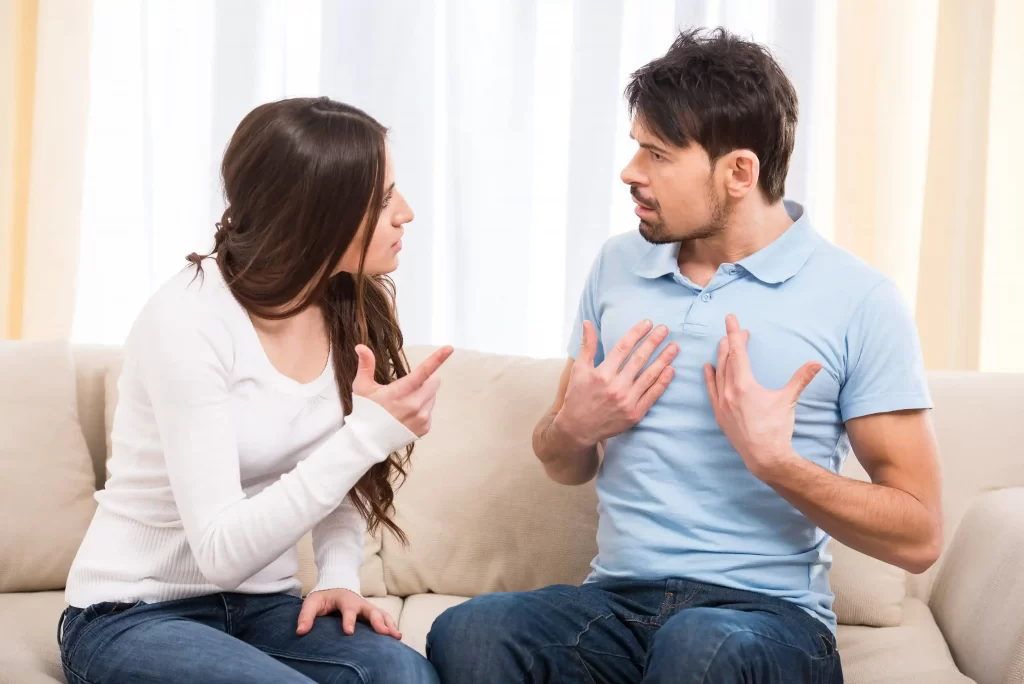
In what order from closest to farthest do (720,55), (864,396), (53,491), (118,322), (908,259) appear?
(864,396)
(720,55)
(53,491)
(908,259)
(118,322)

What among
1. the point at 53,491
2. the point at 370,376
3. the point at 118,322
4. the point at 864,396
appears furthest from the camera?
the point at 118,322

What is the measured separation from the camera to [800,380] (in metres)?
1.31

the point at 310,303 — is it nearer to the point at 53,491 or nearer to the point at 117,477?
the point at 117,477

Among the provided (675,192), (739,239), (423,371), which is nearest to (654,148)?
(675,192)

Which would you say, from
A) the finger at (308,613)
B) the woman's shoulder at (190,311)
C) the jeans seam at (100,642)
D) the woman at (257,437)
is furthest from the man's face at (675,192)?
the jeans seam at (100,642)

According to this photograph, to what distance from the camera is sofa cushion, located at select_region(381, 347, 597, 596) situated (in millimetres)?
1842

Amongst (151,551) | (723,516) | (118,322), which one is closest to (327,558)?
(151,551)

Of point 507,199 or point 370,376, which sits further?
point 507,199

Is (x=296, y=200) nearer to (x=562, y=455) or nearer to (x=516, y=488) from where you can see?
(x=562, y=455)

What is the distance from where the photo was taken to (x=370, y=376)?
1267 millimetres

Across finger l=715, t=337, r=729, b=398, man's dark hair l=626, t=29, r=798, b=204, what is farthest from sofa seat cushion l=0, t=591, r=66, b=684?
man's dark hair l=626, t=29, r=798, b=204

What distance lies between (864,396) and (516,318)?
1.27 m

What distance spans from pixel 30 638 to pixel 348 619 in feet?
1.81

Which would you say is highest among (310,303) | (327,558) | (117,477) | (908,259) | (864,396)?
(908,259)
